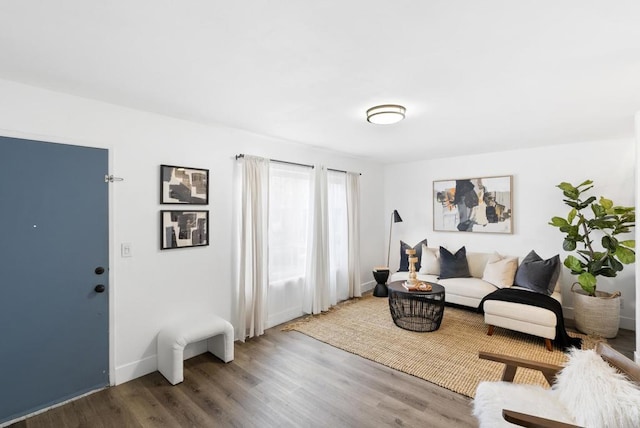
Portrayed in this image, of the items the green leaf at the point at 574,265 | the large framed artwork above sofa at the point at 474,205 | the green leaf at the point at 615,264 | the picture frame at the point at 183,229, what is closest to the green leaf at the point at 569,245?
the green leaf at the point at 574,265

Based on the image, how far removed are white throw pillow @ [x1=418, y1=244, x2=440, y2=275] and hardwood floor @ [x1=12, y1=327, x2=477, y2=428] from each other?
7.78ft

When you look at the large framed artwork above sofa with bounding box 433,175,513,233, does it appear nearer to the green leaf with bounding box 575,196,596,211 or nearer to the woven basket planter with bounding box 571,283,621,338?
the green leaf with bounding box 575,196,596,211

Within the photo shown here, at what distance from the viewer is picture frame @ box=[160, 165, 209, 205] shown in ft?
9.76


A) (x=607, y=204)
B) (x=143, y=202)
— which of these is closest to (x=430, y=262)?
(x=607, y=204)

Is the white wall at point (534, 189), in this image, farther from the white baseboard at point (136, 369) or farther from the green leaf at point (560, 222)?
the white baseboard at point (136, 369)

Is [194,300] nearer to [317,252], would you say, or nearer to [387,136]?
[317,252]

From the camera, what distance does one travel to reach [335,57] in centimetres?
189

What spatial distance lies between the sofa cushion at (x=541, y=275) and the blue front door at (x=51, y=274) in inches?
191

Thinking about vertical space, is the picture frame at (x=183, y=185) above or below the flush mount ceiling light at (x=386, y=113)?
below

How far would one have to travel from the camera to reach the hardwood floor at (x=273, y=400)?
218cm

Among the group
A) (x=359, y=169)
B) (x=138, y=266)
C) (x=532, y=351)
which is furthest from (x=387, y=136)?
(x=138, y=266)

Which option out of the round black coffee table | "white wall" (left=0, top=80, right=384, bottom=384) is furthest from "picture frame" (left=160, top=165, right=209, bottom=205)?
the round black coffee table

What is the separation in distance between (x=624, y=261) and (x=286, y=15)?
435cm

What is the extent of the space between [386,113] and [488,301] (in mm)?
2636
